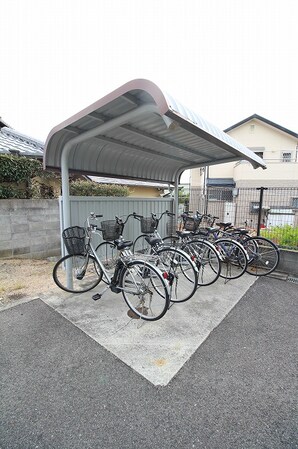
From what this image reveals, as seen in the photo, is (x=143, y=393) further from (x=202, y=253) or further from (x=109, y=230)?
(x=202, y=253)

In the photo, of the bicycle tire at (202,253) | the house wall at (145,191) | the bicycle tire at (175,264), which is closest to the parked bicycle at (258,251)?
the bicycle tire at (202,253)

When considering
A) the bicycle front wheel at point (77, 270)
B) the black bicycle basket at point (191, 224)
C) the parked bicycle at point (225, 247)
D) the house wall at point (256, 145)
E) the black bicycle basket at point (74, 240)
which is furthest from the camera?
the house wall at point (256, 145)

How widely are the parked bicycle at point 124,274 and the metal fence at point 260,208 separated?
3.11 m

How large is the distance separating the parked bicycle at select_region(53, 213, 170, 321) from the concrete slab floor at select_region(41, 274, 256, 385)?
16cm

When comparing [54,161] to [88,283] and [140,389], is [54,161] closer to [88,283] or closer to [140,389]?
[88,283]

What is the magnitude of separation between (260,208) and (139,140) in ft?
9.93

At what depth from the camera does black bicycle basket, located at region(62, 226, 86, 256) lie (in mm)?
3185

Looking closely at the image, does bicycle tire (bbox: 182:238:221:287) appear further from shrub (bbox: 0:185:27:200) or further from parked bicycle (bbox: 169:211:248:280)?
shrub (bbox: 0:185:27:200)

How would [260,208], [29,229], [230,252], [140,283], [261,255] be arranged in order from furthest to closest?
[29,229] < [260,208] < [261,255] < [230,252] < [140,283]

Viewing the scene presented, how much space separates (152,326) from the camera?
2.65m

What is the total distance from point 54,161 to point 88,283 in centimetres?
212

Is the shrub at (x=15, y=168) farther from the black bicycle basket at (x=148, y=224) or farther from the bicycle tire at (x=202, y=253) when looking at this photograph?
the bicycle tire at (x=202, y=253)

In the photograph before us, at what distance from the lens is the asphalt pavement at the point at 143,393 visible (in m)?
1.45

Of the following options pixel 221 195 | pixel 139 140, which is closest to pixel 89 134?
pixel 139 140
